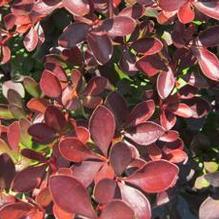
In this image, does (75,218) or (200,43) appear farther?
(200,43)

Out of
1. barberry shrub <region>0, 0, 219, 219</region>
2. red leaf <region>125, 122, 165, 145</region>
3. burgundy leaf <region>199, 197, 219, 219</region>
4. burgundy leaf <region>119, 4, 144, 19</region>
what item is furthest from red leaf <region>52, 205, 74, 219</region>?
burgundy leaf <region>119, 4, 144, 19</region>

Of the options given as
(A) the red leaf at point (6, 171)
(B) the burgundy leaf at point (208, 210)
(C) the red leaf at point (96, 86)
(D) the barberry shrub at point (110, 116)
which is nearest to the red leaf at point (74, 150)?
(D) the barberry shrub at point (110, 116)

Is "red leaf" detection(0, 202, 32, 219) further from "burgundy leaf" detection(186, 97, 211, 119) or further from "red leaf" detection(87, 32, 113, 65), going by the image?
"burgundy leaf" detection(186, 97, 211, 119)

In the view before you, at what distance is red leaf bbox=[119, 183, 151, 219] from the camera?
35.9 inches

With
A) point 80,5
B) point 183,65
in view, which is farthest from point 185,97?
point 80,5

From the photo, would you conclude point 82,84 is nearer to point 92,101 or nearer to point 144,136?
point 92,101

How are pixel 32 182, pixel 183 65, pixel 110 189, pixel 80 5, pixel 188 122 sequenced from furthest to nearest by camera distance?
pixel 188 122 → pixel 183 65 → pixel 80 5 → pixel 32 182 → pixel 110 189

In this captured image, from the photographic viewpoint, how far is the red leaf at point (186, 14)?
1090mm

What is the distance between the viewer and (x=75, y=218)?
103cm

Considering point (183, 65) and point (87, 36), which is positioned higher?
point (87, 36)

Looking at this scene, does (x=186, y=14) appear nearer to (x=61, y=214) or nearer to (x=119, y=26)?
(x=119, y=26)

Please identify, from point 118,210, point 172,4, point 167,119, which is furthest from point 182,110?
point 118,210

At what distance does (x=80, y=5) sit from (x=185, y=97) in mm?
330

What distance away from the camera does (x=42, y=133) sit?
1063 millimetres
